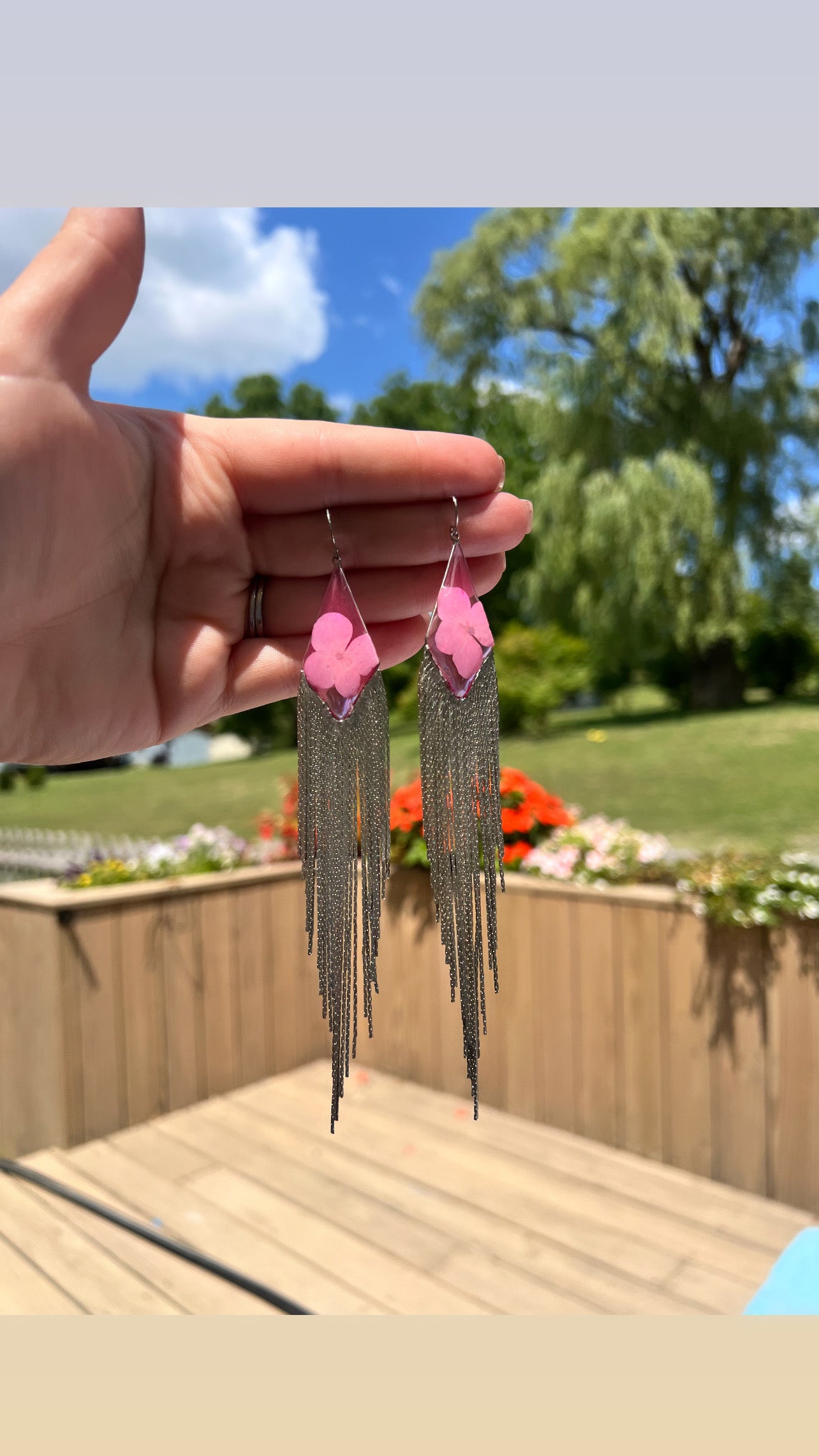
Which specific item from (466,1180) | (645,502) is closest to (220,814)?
(645,502)

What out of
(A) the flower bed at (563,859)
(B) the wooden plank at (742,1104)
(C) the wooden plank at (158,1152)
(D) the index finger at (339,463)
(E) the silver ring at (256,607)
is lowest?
(C) the wooden plank at (158,1152)

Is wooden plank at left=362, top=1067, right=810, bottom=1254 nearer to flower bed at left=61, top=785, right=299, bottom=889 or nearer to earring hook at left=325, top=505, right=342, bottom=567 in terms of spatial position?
flower bed at left=61, top=785, right=299, bottom=889

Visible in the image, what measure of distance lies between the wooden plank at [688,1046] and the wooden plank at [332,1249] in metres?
0.80

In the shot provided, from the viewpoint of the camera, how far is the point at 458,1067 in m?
2.81

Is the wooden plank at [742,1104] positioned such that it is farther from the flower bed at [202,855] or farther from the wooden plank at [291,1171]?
the flower bed at [202,855]

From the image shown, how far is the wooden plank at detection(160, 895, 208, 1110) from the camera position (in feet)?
8.87

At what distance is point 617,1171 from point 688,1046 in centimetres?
42

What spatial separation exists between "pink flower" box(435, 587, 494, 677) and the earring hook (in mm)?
99

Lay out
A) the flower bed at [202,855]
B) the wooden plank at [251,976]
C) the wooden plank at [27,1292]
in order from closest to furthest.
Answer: the wooden plank at [27,1292] < the flower bed at [202,855] < the wooden plank at [251,976]

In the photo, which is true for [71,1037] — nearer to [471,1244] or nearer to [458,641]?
[471,1244]

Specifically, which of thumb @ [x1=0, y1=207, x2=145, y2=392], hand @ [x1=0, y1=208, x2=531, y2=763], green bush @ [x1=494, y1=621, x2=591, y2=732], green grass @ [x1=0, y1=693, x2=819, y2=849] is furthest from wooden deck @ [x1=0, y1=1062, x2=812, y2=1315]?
green bush @ [x1=494, y1=621, x2=591, y2=732]

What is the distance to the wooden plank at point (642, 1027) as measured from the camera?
7.64 ft

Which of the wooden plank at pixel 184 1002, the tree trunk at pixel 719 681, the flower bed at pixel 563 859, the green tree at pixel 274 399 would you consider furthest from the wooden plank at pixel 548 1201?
the green tree at pixel 274 399

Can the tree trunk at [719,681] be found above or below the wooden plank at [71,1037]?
above
